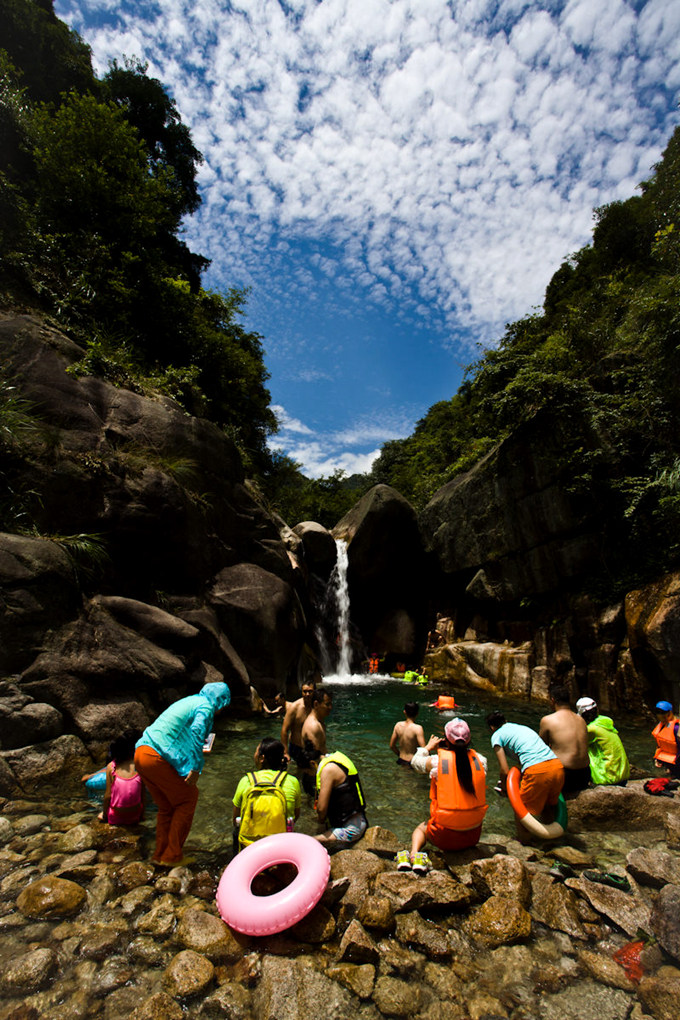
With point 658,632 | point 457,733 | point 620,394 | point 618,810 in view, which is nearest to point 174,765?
point 457,733

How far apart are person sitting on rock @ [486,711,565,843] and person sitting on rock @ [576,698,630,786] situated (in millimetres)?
1474

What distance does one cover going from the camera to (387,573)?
71.2ft

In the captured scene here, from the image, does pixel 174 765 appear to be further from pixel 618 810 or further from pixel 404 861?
pixel 618 810

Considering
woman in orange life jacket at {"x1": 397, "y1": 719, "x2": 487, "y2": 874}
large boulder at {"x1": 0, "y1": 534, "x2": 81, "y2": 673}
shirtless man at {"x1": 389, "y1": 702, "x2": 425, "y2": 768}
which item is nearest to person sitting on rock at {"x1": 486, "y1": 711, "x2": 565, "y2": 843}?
woman in orange life jacket at {"x1": 397, "y1": 719, "x2": 487, "y2": 874}

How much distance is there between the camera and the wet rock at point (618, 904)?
3271mm

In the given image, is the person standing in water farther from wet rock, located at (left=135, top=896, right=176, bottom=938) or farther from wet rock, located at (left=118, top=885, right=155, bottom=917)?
wet rock, located at (left=135, top=896, right=176, bottom=938)

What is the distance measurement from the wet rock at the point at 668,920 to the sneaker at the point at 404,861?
181cm

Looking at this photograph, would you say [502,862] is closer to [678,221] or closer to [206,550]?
[206,550]

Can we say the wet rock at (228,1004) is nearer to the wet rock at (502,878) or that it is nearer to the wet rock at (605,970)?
the wet rock at (502,878)

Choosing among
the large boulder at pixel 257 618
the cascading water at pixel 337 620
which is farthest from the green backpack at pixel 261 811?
the cascading water at pixel 337 620

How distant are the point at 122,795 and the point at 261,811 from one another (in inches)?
73.0


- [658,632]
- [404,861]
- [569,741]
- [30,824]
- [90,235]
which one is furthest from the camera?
[90,235]

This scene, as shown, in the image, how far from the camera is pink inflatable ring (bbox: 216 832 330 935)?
117 inches

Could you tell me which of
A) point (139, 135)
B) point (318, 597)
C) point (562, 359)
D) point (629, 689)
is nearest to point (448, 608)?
point (318, 597)
